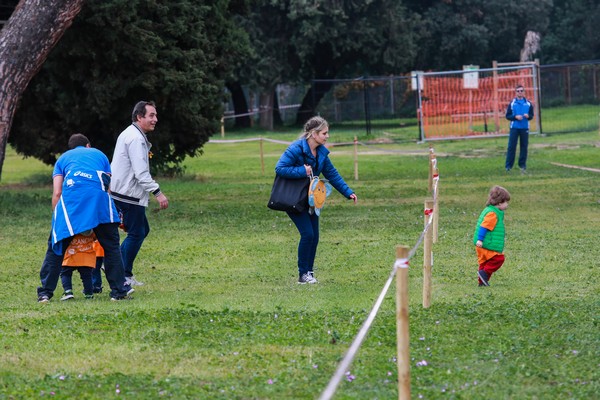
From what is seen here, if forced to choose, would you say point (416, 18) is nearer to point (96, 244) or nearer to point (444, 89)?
point (444, 89)

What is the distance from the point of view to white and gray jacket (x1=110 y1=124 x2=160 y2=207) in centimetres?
1203

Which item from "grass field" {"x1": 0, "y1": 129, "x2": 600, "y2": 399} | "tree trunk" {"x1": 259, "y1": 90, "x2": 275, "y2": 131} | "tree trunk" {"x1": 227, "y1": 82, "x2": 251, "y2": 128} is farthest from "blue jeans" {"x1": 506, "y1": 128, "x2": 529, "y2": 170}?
"tree trunk" {"x1": 227, "y1": 82, "x2": 251, "y2": 128}

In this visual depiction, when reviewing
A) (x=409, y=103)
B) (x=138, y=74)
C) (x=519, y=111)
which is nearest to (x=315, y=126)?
(x=138, y=74)

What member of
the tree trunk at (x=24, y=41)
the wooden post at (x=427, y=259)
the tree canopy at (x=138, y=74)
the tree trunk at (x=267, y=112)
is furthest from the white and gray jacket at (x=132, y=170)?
the tree trunk at (x=267, y=112)

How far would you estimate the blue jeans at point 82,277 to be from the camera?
11992mm

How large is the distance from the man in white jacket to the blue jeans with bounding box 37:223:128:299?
0.51m

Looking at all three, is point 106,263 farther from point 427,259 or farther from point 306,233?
point 427,259

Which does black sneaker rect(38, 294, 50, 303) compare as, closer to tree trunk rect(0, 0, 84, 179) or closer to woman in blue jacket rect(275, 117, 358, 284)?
woman in blue jacket rect(275, 117, 358, 284)

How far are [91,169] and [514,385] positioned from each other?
544 centimetres

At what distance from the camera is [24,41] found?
20000 mm

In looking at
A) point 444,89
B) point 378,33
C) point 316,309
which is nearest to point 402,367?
point 316,309

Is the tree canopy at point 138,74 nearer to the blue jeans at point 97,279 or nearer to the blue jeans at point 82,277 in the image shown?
the blue jeans at point 97,279

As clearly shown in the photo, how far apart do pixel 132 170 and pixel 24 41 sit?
28.7 feet

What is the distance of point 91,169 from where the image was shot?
38.0 ft
